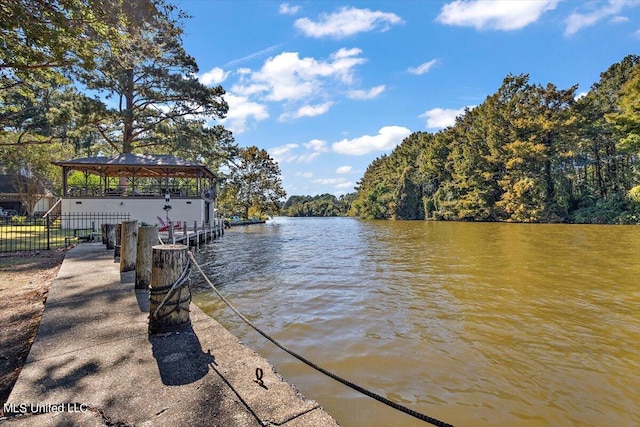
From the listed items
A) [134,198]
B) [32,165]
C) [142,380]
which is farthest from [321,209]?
[142,380]

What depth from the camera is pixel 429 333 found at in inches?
205

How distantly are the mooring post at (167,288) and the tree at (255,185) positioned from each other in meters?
45.2

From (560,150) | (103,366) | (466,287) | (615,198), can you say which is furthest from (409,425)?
(560,150)

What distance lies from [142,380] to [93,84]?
2188cm

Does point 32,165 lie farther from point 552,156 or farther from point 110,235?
point 552,156

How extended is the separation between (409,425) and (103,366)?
9.10 ft

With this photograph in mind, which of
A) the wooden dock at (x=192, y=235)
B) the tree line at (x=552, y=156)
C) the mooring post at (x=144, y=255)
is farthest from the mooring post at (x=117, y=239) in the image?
the tree line at (x=552, y=156)

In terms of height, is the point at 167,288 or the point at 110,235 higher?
the point at 110,235

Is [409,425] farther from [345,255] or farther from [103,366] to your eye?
[345,255]

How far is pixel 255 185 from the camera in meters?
49.0

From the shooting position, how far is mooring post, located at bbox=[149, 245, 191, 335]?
11.6ft

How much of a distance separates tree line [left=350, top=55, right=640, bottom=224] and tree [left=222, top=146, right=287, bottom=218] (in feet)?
92.2

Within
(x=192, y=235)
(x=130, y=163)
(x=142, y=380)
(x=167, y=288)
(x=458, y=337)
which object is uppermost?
(x=130, y=163)

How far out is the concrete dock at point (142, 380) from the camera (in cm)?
215
